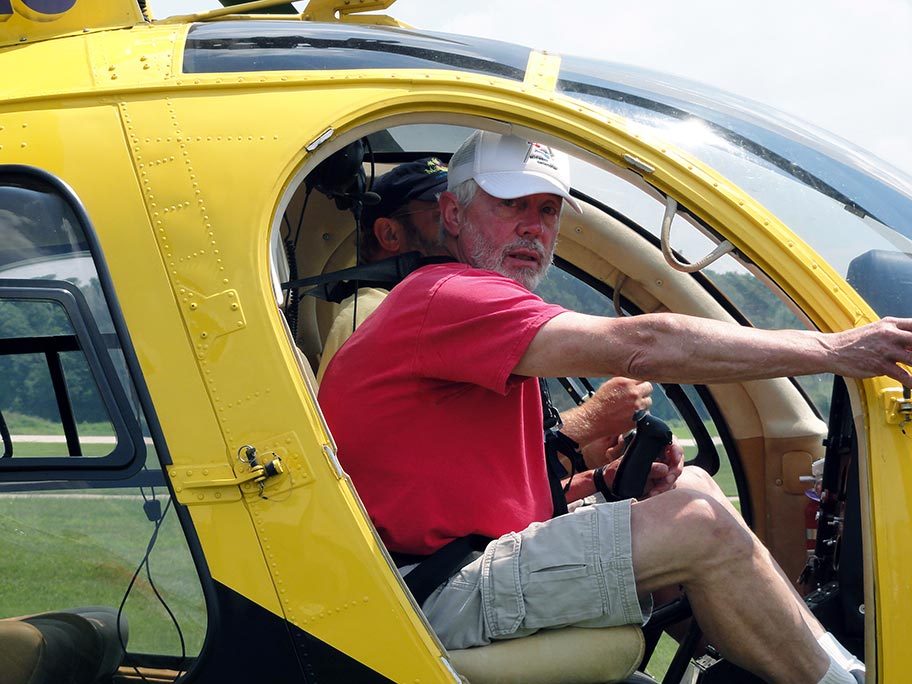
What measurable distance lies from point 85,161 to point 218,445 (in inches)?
25.9

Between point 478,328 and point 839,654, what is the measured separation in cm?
107

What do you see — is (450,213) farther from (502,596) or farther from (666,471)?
(502,596)

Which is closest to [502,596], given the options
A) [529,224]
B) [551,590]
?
[551,590]

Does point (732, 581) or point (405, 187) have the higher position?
point (405, 187)

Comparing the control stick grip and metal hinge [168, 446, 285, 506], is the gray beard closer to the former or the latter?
the control stick grip

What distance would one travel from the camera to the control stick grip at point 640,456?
3033mm

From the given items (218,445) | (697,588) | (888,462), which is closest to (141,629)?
(218,445)

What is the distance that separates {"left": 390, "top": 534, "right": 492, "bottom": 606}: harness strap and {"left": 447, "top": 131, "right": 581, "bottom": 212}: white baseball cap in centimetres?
89

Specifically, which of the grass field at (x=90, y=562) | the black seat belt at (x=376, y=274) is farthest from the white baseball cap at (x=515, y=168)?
the grass field at (x=90, y=562)

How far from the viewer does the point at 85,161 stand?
2252 millimetres

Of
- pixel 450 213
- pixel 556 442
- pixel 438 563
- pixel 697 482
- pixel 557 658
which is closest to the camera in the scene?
pixel 557 658

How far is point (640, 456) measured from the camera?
3043 mm

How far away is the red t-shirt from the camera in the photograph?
7.97 feet

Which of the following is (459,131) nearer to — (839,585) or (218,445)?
(218,445)
